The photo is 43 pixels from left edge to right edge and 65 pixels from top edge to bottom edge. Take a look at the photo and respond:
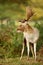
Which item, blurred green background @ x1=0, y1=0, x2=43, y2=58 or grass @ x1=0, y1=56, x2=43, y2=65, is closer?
grass @ x1=0, y1=56, x2=43, y2=65

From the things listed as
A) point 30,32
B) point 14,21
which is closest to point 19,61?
point 30,32

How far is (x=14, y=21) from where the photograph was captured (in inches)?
110

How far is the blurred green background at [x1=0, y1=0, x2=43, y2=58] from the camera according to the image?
2764 millimetres

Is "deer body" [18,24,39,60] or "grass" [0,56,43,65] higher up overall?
"deer body" [18,24,39,60]

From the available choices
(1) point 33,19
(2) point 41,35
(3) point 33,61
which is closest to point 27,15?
(1) point 33,19

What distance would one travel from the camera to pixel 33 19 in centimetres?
274

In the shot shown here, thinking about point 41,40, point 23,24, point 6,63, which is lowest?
point 6,63

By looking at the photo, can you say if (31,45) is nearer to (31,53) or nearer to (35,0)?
(31,53)

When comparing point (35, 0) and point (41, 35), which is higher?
point (35, 0)

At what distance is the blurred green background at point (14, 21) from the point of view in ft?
9.07

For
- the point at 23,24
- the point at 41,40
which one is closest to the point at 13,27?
the point at 23,24

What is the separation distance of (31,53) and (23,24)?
307mm

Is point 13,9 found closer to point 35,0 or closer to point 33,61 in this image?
point 35,0

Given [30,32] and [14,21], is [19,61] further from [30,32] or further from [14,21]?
[14,21]
